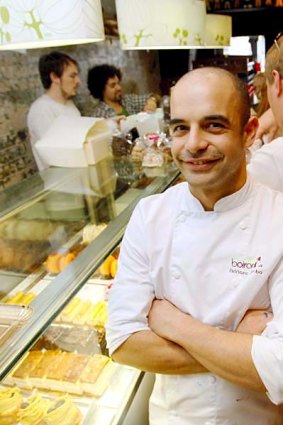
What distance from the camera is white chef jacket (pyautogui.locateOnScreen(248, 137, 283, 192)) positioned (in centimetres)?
151

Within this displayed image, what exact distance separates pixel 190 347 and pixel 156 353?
10cm

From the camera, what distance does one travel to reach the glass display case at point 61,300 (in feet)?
4.11

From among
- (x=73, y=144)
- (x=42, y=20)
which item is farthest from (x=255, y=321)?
→ (x=73, y=144)

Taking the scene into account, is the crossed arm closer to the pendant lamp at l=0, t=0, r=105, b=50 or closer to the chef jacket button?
the chef jacket button

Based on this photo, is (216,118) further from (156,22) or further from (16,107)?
(16,107)

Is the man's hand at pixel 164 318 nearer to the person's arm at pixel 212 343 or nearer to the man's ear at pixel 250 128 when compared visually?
the person's arm at pixel 212 343

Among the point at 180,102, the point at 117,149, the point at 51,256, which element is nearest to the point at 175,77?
the point at 117,149

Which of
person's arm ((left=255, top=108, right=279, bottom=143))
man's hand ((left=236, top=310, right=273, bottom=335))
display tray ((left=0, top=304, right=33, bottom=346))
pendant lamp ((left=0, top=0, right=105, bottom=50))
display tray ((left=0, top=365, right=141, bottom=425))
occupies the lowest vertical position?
display tray ((left=0, top=365, right=141, bottom=425))

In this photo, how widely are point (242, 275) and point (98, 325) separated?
101 cm

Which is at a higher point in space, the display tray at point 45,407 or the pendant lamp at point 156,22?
the pendant lamp at point 156,22

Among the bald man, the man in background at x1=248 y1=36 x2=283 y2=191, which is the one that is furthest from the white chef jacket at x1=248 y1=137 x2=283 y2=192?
the bald man

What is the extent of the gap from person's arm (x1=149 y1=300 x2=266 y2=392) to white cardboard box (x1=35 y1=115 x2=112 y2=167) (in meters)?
1.71

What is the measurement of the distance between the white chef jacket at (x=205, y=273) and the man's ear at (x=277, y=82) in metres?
0.53

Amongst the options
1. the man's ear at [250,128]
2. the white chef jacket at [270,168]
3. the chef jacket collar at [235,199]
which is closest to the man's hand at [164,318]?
the chef jacket collar at [235,199]
